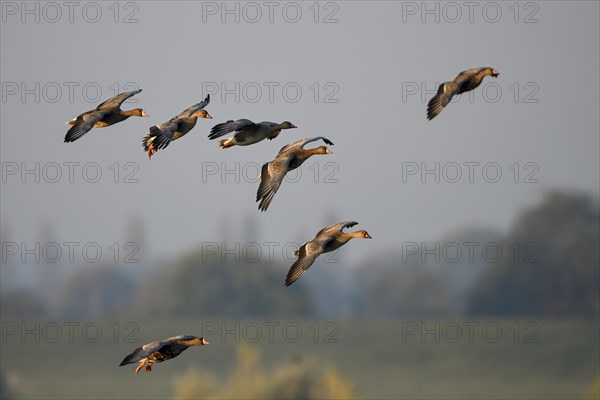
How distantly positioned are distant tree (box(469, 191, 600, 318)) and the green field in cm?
2215

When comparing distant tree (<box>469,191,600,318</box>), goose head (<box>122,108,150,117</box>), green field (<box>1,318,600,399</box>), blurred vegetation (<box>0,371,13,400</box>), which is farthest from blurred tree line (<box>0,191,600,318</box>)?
goose head (<box>122,108,150,117</box>)

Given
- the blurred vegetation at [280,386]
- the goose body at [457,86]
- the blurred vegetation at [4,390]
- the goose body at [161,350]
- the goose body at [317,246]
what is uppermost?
the goose body at [457,86]

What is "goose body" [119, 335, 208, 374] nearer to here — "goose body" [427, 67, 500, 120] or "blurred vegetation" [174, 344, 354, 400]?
"goose body" [427, 67, 500, 120]

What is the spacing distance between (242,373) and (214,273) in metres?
76.7

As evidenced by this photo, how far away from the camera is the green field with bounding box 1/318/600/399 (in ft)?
349

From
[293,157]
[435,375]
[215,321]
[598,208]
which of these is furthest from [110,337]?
[293,157]

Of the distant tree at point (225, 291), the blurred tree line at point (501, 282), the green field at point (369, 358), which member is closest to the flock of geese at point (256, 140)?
the green field at point (369, 358)

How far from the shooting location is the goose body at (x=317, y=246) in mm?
21297

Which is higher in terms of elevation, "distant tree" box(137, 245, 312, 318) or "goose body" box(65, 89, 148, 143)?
"goose body" box(65, 89, 148, 143)

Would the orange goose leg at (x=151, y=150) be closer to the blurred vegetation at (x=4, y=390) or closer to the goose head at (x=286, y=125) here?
the goose head at (x=286, y=125)

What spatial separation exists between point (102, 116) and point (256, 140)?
122 inches

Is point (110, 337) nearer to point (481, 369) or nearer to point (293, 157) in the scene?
point (481, 369)

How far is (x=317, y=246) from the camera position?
2209cm

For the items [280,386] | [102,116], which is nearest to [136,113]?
[102,116]
